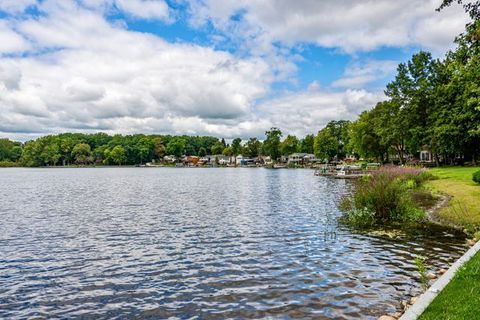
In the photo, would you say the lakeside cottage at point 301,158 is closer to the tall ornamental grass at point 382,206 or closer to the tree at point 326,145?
the tree at point 326,145

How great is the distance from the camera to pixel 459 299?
7133mm

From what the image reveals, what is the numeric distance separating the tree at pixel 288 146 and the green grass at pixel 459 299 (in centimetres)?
16956

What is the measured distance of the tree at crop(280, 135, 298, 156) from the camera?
17738 cm

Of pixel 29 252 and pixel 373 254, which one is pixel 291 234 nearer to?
pixel 373 254

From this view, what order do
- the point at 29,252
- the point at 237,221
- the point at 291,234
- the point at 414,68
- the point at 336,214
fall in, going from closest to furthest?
the point at 29,252 < the point at 291,234 < the point at 237,221 < the point at 336,214 < the point at 414,68

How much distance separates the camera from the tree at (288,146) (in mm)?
177375

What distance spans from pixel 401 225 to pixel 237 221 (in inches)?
360

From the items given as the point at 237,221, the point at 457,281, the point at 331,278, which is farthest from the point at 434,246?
the point at 237,221

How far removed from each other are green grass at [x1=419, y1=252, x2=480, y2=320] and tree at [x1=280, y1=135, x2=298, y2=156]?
556 feet

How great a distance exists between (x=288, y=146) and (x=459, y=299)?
565 ft

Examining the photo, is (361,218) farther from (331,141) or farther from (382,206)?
(331,141)

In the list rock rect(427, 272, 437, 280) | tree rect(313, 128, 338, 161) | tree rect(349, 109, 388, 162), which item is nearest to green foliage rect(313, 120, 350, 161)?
tree rect(313, 128, 338, 161)

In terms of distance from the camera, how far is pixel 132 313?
9344 millimetres

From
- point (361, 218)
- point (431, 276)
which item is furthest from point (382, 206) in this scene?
point (431, 276)
